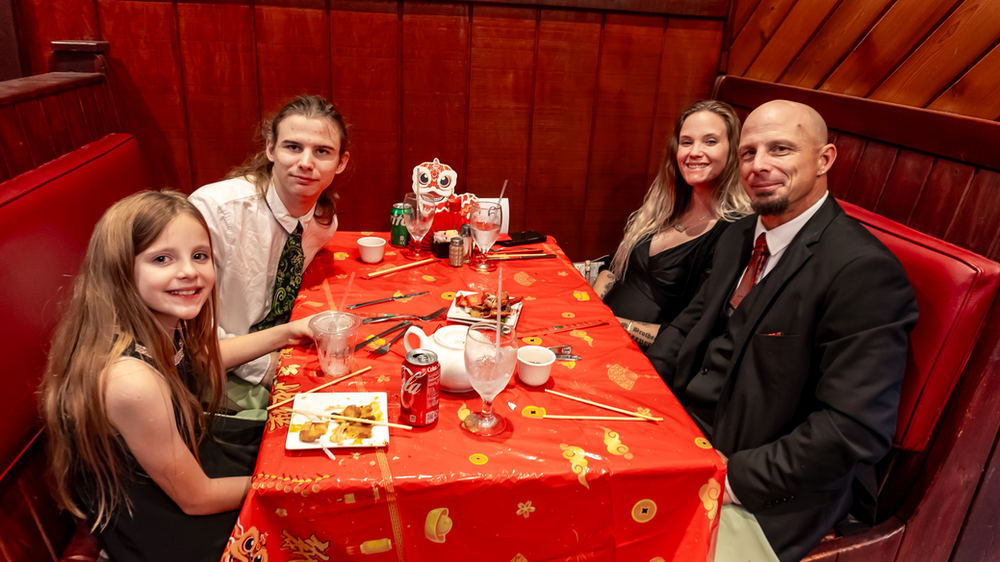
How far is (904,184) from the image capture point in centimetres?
178

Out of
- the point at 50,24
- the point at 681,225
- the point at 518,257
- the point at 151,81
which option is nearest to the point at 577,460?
Result: the point at 518,257

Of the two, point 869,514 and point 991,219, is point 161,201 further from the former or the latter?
point 991,219

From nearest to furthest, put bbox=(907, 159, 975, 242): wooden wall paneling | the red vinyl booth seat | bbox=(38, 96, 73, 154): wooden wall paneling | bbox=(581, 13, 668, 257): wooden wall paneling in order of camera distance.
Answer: the red vinyl booth seat < bbox=(907, 159, 975, 242): wooden wall paneling < bbox=(38, 96, 73, 154): wooden wall paneling < bbox=(581, 13, 668, 257): wooden wall paneling

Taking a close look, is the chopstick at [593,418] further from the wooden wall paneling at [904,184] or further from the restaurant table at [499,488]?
the wooden wall paneling at [904,184]

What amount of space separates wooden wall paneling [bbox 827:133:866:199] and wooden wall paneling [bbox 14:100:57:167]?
2.60m

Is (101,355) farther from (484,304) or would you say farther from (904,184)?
(904,184)

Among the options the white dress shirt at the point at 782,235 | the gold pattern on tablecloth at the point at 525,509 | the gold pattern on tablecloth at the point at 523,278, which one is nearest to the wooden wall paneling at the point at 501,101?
the gold pattern on tablecloth at the point at 523,278

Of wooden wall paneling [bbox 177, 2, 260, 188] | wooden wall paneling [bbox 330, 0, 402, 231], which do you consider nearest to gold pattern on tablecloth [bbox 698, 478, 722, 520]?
wooden wall paneling [bbox 330, 0, 402, 231]

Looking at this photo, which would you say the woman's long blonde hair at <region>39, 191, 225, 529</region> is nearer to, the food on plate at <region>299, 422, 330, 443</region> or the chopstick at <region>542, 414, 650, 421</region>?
the food on plate at <region>299, 422, 330, 443</region>

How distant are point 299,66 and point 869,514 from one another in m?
2.67

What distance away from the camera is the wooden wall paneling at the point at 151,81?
7.95 ft

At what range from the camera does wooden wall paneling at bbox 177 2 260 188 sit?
248 centimetres

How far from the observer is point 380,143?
2764mm

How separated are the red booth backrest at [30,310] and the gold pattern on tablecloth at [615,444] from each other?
1137 millimetres
